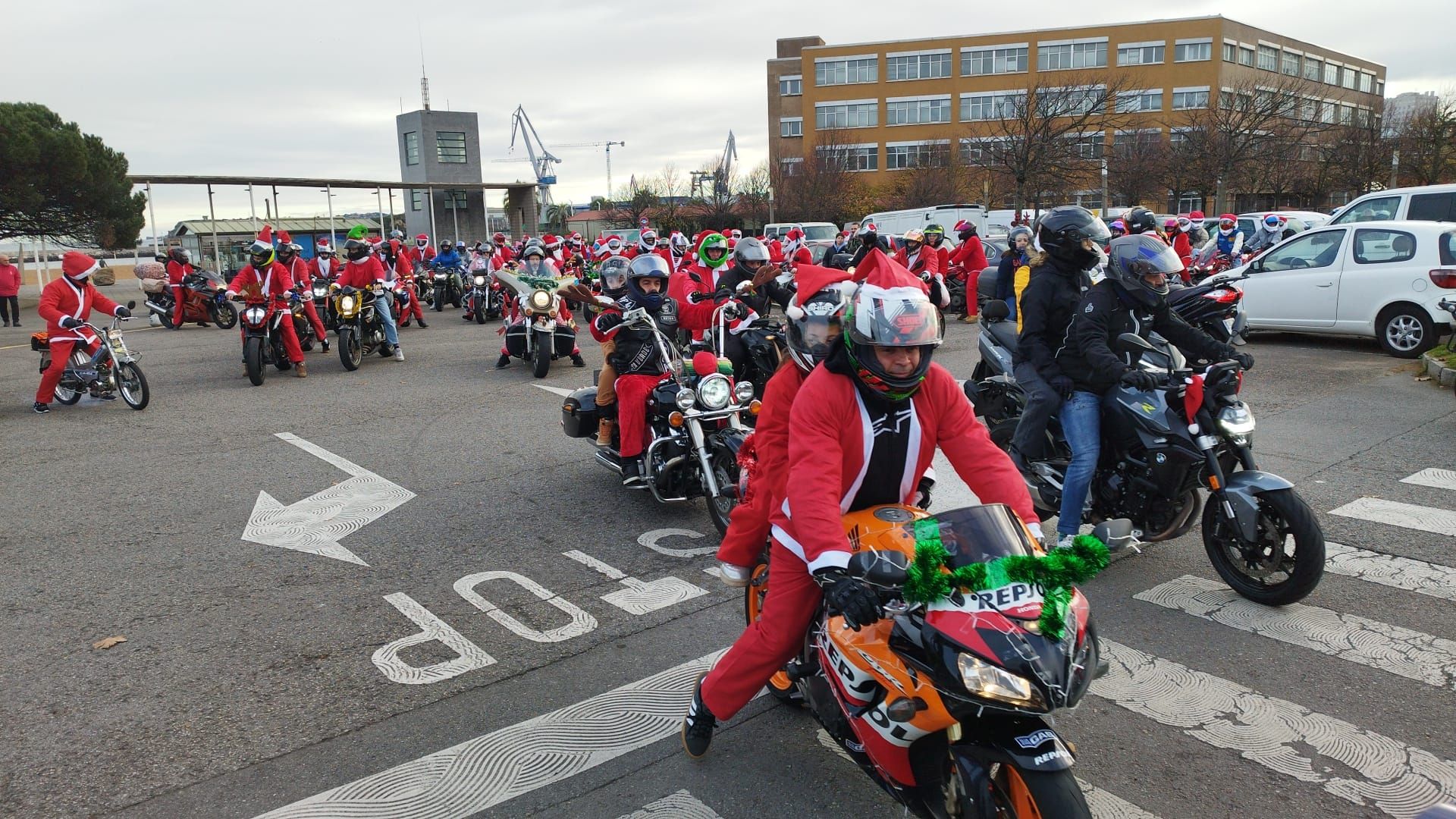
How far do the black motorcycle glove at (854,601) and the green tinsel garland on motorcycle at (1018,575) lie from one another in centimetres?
14

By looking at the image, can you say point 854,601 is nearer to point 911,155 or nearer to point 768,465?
point 768,465

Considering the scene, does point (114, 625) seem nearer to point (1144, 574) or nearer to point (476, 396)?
point (1144, 574)

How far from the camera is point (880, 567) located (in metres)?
2.51

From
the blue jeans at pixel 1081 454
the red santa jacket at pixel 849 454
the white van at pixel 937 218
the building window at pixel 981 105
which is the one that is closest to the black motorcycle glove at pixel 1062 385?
the blue jeans at pixel 1081 454

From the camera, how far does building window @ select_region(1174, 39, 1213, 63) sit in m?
69.3

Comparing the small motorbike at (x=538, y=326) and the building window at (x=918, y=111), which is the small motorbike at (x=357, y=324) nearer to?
the small motorbike at (x=538, y=326)

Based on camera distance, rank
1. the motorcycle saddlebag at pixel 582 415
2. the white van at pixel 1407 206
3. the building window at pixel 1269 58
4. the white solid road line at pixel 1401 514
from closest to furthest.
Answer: the white solid road line at pixel 1401 514 < the motorcycle saddlebag at pixel 582 415 < the white van at pixel 1407 206 < the building window at pixel 1269 58

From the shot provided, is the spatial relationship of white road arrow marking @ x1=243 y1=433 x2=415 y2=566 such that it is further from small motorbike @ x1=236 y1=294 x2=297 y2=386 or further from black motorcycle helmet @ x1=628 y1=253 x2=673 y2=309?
small motorbike @ x1=236 y1=294 x2=297 y2=386

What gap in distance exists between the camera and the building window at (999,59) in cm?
7194

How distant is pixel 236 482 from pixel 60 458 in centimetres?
241

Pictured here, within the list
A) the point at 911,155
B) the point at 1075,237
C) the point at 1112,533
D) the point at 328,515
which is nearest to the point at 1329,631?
the point at 1075,237

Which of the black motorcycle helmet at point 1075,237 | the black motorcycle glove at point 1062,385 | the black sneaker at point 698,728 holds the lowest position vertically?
the black sneaker at point 698,728

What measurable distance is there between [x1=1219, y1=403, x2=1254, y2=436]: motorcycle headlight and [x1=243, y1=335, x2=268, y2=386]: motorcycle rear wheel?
1192 centimetres

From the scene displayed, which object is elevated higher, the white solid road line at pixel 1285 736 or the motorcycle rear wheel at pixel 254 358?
the motorcycle rear wheel at pixel 254 358
